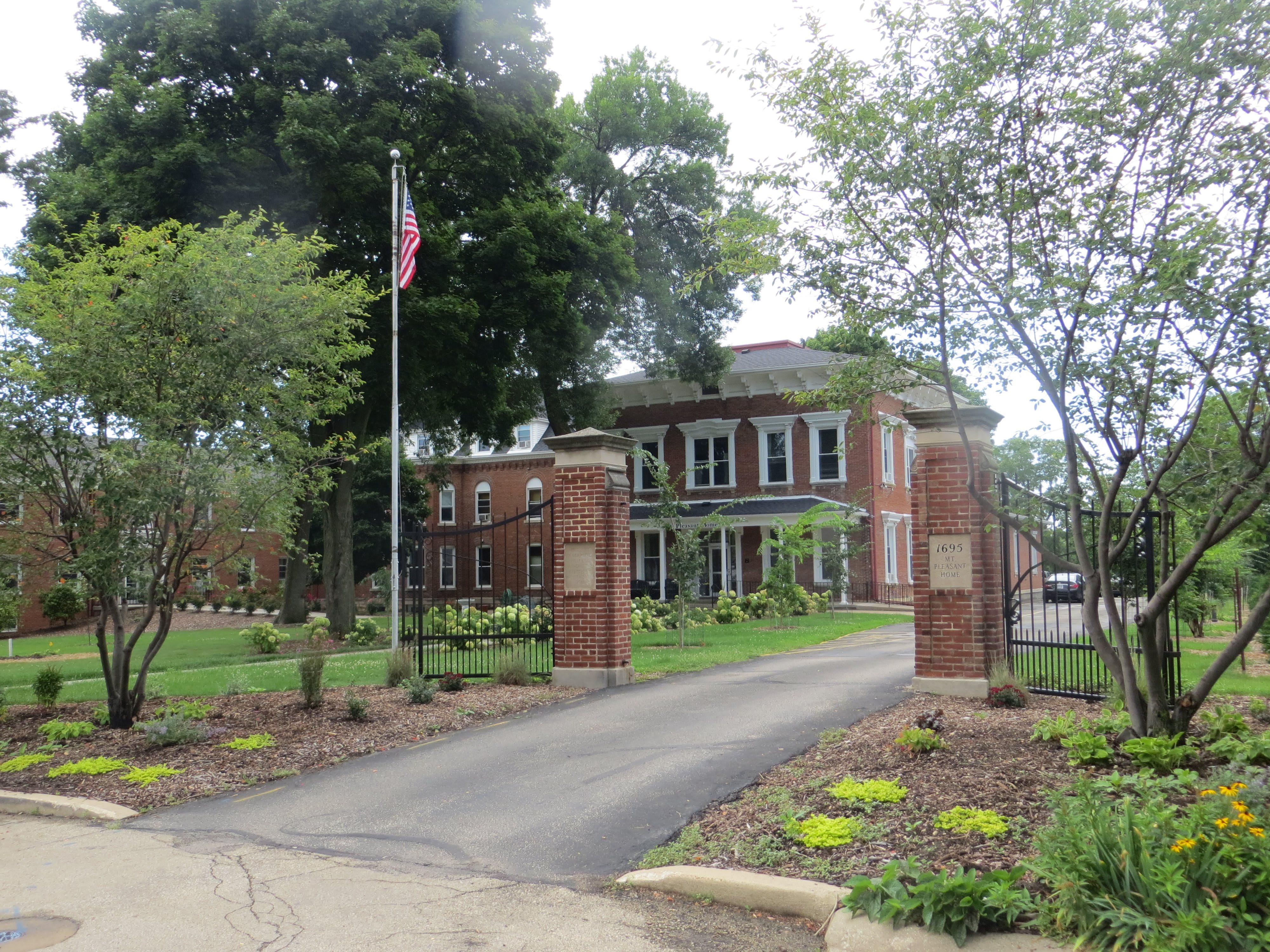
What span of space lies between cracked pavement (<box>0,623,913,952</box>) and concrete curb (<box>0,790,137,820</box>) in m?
0.11

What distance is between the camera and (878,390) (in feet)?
27.0

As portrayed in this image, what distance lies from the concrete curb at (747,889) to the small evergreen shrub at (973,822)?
96 cm

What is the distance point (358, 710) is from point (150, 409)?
3707 mm

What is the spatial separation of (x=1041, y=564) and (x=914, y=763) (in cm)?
203

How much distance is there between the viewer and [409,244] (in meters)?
16.2

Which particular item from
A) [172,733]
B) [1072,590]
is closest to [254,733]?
[172,733]

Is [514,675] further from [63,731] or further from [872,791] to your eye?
[872,791]

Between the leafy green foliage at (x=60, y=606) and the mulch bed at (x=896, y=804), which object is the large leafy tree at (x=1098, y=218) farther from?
the leafy green foliage at (x=60, y=606)

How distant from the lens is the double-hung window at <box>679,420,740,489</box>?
129 ft

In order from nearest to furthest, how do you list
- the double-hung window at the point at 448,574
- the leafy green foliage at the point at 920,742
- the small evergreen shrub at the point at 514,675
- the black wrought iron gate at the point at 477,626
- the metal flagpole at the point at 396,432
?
1. the leafy green foliage at the point at 920,742
2. the small evergreen shrub at the point at 514,675
3. the black wrought iron gate at the point at 477,626
4. the metal flagpole at the point at 396,432
5. the double-hung window at the point at 448,574

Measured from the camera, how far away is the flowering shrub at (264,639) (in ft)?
66.9

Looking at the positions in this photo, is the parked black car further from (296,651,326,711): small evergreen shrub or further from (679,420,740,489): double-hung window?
(679,420,740,489): double-hung window

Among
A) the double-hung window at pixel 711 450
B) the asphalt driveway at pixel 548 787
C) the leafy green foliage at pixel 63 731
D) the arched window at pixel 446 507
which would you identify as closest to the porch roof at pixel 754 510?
the double-hung window at pixel 711 450

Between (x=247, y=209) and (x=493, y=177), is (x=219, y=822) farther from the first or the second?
(x=493, y=177)
